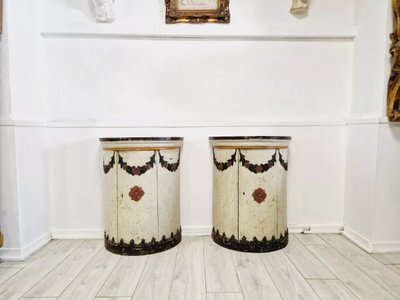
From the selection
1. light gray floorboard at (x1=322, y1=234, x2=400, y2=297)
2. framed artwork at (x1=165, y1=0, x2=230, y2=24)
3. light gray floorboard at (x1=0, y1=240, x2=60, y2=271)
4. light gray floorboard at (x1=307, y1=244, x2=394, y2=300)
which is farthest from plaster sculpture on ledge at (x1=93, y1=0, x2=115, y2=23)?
light gray floorboard at (x1=322, y1=234, x2=400, y2=297)

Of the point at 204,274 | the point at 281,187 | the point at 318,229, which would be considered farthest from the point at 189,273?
the point at 318,229

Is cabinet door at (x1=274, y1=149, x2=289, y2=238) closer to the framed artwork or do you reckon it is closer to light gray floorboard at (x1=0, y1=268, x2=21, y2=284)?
the framed artwork

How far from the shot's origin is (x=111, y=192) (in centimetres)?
157

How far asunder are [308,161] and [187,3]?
1.39 m

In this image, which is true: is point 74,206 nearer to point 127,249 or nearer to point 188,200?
point 127,249

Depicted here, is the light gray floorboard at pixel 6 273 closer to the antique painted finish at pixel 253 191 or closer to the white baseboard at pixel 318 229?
the antique painted finish at pixel 253 191

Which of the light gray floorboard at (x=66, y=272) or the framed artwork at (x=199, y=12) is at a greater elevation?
the framed artwork at (x=199, y=12)

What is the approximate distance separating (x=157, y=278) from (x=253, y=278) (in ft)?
1.54

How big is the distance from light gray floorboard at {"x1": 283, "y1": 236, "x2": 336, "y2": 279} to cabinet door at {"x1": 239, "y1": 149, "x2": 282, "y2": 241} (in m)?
0.16

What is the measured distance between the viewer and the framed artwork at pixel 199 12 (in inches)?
70.5

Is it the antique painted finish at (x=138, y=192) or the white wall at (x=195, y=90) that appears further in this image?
the white wall at (x=195, y=90)

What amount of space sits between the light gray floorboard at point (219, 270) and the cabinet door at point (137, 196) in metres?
0.36

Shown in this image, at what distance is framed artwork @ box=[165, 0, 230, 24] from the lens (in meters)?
1.79

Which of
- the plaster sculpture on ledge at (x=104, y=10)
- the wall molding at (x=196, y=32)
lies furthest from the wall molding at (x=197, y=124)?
the plaster sculpture on ledge at (x=104, y=10)
